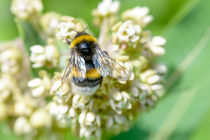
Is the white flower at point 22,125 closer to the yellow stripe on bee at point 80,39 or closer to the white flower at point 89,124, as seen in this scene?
the white flower at point 89,124

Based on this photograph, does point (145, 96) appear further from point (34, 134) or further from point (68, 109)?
point (34, 134)

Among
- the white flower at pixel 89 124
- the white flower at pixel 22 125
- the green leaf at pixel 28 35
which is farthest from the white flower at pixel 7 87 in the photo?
the white flower at pixel 89 124

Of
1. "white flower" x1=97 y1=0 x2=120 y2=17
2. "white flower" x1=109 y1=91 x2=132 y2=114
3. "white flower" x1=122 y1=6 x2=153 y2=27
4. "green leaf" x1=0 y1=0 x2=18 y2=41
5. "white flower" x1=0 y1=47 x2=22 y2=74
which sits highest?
"green leaf" x1=0 y1=0 x2=18 y2=41

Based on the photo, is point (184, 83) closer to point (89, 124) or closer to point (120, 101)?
point (120, 101)

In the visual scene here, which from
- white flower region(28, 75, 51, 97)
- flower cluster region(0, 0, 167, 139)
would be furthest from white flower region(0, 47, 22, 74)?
white flower region(28, 75, 51, 97)

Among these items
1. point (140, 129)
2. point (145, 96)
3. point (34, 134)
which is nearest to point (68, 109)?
point (145, 96)

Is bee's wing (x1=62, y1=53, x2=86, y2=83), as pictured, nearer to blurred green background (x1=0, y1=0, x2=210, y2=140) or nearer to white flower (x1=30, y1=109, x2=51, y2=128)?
white flower (x1=30, y1=109, x2=51, y2=128)

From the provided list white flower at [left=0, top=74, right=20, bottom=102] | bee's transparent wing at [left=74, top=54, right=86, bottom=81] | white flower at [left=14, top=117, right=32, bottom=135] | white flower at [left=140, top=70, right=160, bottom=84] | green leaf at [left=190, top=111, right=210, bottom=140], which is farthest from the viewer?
green leaf at [left=190, top=111, right=210, bottom=140]

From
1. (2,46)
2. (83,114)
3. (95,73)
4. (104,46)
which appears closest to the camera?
(95,73)

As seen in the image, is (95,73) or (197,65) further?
(197,65)
